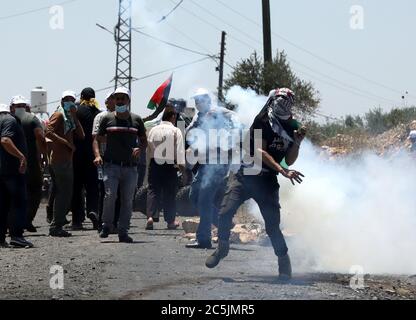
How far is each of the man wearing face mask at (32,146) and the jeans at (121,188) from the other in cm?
152

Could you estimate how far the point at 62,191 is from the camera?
13508mm

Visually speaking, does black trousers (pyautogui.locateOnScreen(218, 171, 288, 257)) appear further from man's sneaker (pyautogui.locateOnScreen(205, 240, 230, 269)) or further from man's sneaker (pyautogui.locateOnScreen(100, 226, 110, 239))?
man's sneaker (pyautogui.locateOnScreen(100, 226, 110, 239))

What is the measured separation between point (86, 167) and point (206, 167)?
2.86 metres

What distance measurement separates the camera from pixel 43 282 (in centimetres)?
902

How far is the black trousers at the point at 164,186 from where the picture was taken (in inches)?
602

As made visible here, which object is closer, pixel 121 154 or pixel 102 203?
pixel 121 154

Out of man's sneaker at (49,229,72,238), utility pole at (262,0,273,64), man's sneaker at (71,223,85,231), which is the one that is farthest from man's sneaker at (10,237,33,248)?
utility pole at (262,0,273,64)

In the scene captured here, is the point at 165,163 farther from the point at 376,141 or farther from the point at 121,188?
the point at 376,141

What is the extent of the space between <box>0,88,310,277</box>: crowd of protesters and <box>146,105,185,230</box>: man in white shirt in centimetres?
2

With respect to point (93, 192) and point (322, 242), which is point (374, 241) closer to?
point (322, 242)

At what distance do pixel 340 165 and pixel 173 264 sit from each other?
439cm

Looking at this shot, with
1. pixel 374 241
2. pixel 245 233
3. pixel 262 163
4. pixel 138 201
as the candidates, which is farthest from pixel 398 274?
pixel 138 201
